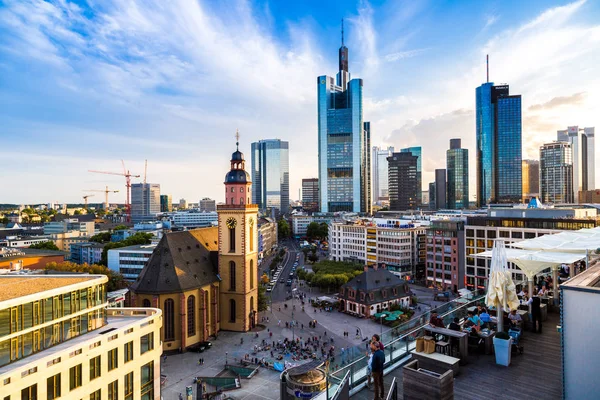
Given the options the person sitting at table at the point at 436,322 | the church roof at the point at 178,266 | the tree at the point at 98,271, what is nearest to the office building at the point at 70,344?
the person sitting at table at the point at 436,322

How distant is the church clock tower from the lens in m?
47.2

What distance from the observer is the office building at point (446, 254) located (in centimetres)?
7106

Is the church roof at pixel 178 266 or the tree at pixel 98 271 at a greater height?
the church roof at pixel 178 266

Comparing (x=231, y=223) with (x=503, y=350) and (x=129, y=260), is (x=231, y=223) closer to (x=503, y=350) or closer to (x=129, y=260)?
(x=129, y=260)

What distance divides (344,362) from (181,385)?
27.1m

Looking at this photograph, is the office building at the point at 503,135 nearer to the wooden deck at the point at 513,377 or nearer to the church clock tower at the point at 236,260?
the church clock tower at the point at 236,260

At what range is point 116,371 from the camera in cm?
1819

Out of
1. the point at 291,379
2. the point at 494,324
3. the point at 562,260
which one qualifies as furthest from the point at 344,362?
the point at 562,260

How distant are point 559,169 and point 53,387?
229 metres

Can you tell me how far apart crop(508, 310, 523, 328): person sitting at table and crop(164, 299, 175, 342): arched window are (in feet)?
118

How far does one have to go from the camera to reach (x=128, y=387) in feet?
62.1

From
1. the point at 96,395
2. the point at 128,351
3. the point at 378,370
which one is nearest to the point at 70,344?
the point at 96,395

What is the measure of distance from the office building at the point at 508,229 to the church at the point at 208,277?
37.7 m

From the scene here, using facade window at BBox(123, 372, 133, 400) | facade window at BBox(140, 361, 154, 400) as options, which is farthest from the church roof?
facade window at BBox(123, 372, 133, 400)
